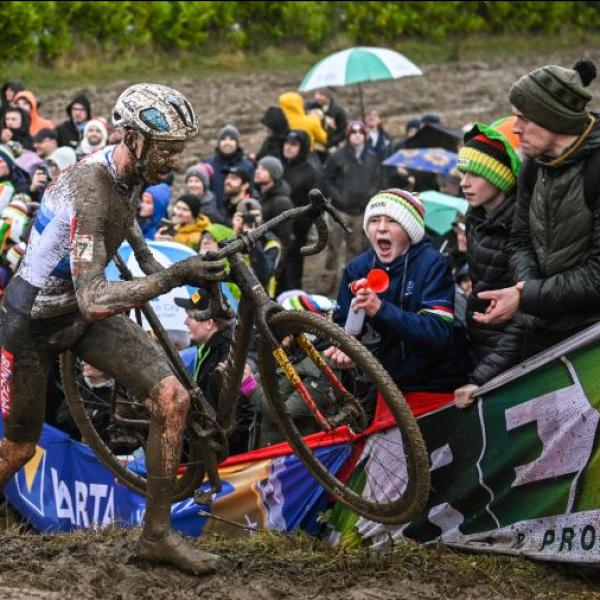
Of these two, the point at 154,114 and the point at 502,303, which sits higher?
the point at 154,114

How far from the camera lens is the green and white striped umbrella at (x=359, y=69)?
56.6 feet

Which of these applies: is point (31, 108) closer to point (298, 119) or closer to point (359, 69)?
point (298, 119)

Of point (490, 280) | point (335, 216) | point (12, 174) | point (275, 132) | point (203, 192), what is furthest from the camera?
point (275, 132)

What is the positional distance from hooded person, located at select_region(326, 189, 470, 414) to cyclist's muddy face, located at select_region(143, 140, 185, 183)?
4.47ft

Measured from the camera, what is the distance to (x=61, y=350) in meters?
6.52

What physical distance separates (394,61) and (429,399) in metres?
11.2

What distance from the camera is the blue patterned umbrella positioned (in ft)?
48.1

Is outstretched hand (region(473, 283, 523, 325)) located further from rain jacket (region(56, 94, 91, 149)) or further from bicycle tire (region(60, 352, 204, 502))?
rain jacket (region(56, 94, 91, 149))

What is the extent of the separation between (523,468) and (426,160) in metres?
8.65

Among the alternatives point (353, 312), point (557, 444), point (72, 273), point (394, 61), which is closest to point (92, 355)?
point (72, 273)

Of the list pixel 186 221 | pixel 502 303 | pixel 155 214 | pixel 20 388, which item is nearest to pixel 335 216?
pixel 502 303

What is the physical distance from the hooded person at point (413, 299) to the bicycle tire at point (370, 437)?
448 mm

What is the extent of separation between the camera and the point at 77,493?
29.0 ft

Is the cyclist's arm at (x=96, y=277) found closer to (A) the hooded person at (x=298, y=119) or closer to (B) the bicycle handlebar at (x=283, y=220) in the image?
(B) the bicycle handlebar at (x=283, y=220)
